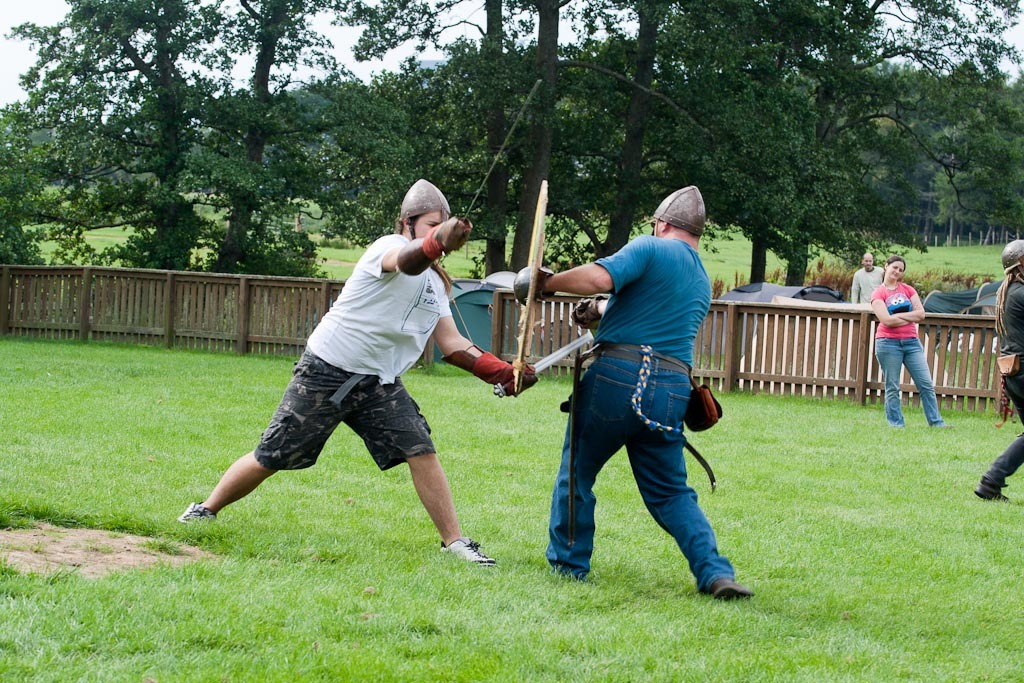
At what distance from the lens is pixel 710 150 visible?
25406mm

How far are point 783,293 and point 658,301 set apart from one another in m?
18.1

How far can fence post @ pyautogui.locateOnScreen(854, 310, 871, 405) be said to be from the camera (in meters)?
14.4

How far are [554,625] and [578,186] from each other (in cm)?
2341

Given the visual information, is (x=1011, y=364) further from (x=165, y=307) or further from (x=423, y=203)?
(x=165, y=307)

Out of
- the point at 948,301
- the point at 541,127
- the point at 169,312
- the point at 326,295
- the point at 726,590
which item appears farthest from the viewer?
the point at 541,127

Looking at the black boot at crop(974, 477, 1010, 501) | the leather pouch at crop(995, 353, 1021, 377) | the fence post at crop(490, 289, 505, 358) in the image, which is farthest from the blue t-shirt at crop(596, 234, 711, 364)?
the fence post at crop(490, 289, 505, 358)

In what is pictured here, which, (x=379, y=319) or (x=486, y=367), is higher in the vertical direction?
(x=379, y=319)

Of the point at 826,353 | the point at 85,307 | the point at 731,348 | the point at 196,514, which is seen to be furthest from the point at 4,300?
the point at 196,514

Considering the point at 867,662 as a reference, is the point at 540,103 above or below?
above

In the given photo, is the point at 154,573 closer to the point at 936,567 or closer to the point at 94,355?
the point at 936,567

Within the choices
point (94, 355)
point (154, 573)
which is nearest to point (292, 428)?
point (154, 573)

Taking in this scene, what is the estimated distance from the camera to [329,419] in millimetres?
5641

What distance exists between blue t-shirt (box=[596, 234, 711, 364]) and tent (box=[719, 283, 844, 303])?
16780 millimetres

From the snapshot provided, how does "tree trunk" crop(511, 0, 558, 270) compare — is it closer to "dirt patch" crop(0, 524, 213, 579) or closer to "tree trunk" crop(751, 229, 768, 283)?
"tree trunk" crop(751, 229, 768, 283)
